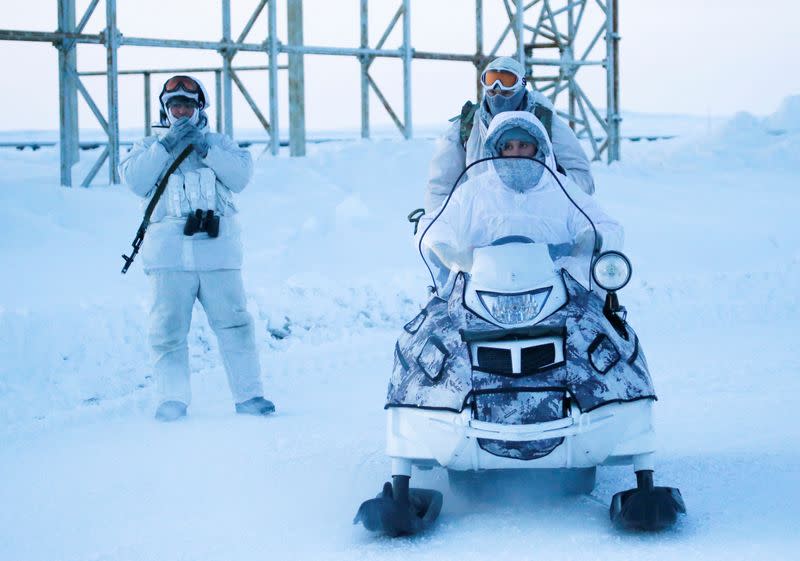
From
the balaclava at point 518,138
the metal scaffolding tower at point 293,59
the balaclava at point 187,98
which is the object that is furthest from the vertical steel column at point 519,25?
the balaclava at point 518,138

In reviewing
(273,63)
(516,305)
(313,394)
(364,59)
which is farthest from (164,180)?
(364,59)

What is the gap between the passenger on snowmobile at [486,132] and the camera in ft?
21.0

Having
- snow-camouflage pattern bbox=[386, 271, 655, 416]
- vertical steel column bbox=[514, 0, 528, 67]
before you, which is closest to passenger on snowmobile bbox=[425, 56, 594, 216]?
snow-camouflage pattern bbox=[386, 271, 655, 416]

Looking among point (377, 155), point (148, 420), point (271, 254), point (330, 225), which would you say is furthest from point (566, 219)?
point (377, 155)

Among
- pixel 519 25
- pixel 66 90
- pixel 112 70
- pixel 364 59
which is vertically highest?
pixel 519 25

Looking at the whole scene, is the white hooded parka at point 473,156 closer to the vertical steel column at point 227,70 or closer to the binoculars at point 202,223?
the binoculars at point 202,223

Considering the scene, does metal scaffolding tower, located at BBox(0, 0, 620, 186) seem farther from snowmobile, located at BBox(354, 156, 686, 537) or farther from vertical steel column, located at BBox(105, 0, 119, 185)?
snowmobile, located at BBox(354, 156, 686, 537)

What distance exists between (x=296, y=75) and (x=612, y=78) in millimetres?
7164

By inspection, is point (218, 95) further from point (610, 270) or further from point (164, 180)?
point (610, 270)

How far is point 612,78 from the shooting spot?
77.3ft

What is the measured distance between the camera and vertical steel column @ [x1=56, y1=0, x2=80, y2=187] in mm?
16500

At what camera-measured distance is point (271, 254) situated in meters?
14.1

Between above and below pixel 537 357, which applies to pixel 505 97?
above

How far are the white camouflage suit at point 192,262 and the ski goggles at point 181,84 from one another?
0.95ft
